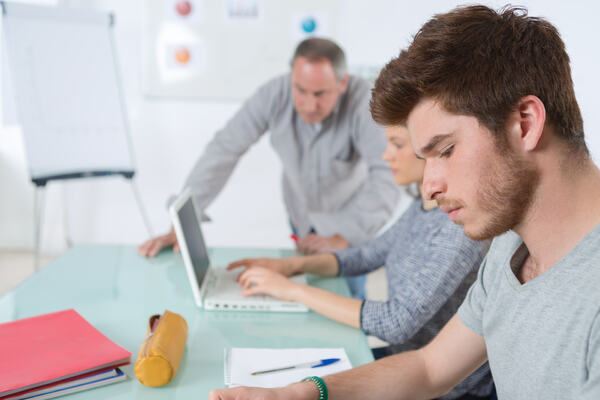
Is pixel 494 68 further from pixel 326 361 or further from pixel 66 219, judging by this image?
pixel 66 219

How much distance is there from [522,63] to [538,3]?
95 cm

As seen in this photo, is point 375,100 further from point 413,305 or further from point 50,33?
point 50,33

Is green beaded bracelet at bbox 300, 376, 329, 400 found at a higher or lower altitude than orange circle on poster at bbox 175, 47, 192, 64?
lower

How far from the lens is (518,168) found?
0.74 metres

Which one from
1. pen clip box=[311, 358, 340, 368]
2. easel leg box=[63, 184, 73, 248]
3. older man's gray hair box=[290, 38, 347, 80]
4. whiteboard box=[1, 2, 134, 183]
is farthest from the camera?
easel leg box=[63, 184, 73, 248]

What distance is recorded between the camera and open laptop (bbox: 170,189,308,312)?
1.23m

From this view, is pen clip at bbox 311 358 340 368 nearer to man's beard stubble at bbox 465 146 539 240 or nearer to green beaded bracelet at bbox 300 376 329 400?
green beaded bracelet at bbox 300 376 329 400

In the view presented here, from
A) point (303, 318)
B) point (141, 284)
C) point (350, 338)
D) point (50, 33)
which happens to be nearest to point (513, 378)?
point (350, 338)

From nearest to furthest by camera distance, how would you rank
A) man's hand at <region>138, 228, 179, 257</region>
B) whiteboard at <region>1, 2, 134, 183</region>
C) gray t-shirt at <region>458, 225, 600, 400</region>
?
gray t-shirt at <region>458, 225, 600, 400</region> < man's hand at <region>138, 228, 179, 257</region> < whiteboard at <region>1, 2, 134, 183</region>

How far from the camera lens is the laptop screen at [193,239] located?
1271 mm

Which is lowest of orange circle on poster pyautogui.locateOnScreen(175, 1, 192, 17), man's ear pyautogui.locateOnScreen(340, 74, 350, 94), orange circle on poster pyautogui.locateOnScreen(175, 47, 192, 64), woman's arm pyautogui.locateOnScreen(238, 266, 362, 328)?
woman's arm pyautogui.locateOnScreen(238, 266, 362, 328)

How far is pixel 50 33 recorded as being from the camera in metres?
2.57

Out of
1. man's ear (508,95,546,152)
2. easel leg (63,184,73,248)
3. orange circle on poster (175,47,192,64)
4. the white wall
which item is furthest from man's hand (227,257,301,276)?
easel leg (63,184,73,248)

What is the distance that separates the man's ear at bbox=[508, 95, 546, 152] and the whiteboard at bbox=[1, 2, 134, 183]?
229 cm
